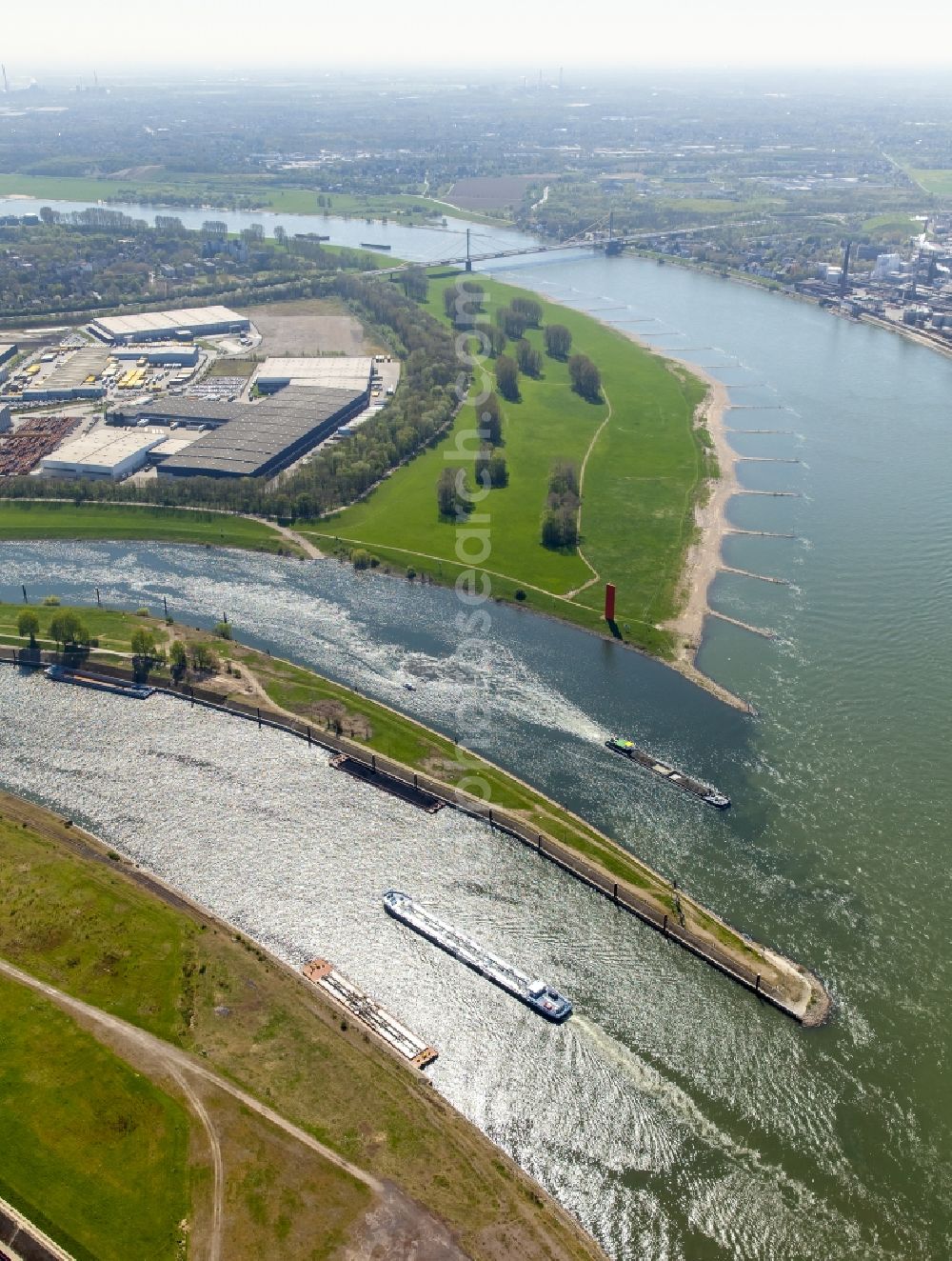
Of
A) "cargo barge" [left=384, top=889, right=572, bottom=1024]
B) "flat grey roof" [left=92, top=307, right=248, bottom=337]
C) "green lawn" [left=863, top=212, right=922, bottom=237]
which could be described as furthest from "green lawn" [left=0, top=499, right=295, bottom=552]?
"green lawn" [left=863, top=212, right=922, bottom=237]

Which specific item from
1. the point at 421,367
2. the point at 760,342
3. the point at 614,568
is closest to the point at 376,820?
the point at 614,568

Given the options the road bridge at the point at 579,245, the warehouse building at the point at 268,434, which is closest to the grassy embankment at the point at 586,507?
the warehouse building at the point at 268,434

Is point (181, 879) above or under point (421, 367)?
under

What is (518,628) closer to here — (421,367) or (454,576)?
(454,576)

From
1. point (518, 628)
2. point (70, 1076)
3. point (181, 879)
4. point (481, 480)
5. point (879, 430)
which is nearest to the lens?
point (70, 1076)

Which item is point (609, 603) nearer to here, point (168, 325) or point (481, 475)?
point (481, 475)

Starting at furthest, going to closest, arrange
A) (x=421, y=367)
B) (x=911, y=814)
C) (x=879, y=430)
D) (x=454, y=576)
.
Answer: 1. (x=421, y=367)
2. (x=879, y=430)
3. (x=454, y=576)
4. (x=911, y=814)
